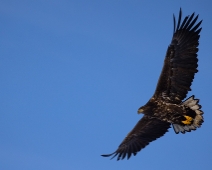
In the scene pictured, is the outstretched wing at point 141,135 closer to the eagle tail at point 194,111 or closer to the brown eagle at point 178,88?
the brown eagle at point 178,88

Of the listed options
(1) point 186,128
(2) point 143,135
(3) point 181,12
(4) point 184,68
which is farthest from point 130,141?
(3) point 181,12

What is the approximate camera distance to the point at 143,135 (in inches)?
569

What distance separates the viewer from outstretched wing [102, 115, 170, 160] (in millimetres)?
14150

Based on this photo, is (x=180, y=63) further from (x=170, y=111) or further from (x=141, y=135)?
(x=141, y=135)

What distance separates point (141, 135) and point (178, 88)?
77.1 inches

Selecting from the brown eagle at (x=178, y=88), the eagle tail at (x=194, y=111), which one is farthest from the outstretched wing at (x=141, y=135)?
the eagle tail at (x=194, y=111)

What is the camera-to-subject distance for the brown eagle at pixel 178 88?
13352 mm

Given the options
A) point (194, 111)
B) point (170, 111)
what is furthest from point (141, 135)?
point (194, 111)

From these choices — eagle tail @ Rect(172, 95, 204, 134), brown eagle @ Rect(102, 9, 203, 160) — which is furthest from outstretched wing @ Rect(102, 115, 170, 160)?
eagle tail @ Rect(172, 95, 204, 134)

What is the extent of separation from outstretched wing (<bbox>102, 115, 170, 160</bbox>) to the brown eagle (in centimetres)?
3

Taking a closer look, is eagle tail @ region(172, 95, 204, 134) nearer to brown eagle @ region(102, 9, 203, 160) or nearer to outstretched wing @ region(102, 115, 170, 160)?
brown eagle @ region(102, 9, 203, 160)

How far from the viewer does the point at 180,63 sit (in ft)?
44.0

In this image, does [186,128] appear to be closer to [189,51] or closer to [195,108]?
[195,108]

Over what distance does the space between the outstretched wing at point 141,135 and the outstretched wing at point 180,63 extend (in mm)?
1080
